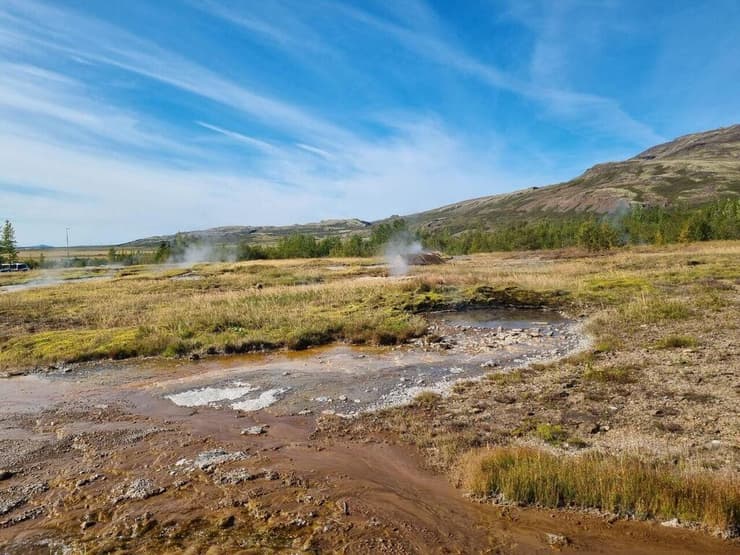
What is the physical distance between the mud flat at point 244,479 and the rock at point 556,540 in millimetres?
14

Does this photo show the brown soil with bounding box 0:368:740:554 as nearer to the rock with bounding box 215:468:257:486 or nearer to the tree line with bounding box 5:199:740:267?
the rock with bounding box 215:468:257:486

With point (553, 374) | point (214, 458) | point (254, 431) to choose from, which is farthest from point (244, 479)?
point (553, 374)

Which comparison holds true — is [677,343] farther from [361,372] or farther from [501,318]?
[361,372]

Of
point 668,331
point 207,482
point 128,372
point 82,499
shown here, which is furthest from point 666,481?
point 128,372

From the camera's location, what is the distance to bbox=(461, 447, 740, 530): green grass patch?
636cm

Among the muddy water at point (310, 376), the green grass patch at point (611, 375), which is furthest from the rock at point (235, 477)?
the green grass patch at point (611, 375)

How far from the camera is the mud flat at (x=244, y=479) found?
6.30 m

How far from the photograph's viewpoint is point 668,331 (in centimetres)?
1773

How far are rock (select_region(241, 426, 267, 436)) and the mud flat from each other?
7 cm

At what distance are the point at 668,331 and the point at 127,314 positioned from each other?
29.0 metres

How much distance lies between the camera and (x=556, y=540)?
20.2 feet

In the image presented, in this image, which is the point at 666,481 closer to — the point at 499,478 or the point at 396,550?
the point at 499,478

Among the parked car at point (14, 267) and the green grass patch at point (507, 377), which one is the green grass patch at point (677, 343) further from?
the parked car at point (14, 267)

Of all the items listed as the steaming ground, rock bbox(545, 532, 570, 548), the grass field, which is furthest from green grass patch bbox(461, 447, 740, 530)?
the steaming ground
